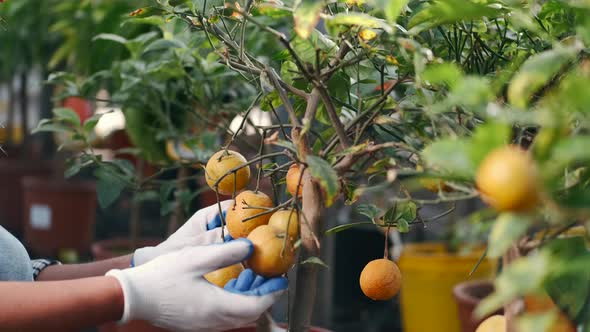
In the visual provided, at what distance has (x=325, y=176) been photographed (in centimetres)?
72

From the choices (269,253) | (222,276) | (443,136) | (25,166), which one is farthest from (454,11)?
(25,166)

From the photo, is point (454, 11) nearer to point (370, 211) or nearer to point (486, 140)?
point (486, 140)

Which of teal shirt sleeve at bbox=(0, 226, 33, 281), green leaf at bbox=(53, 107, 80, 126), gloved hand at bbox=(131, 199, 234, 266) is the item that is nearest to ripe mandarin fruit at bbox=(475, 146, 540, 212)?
gloved hand at bbox=(131, 199, 234, 266)

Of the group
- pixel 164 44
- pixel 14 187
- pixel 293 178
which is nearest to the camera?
pixel 293 178

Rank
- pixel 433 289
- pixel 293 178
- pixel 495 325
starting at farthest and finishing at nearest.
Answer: pixel 433 289, pixel 293 178, pixel 495 325

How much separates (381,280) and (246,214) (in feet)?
0.60

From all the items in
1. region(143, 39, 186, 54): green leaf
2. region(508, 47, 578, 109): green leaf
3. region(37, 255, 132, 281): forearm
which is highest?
region(143, 39, 186, 54): green leaf

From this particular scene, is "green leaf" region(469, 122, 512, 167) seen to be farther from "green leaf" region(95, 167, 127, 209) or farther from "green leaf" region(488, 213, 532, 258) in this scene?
"green leaf" region(95, 167, 127, 209)

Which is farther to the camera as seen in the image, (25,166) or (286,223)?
(25,166)

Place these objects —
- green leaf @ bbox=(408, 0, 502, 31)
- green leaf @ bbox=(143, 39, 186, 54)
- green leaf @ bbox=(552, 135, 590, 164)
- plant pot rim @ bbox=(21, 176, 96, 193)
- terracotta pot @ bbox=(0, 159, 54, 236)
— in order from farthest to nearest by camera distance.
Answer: terracotta pot @ bbox=(0, 159, 54, 236) < plant pot rim @ bbox=(21, 176, 96, 193) < green leaf @ bbox=(143, 39, 186, 54) < green leaf @ bbox=(408, 0, 502, 31) < green leaf @ bbox=(552, 135, 590, 164)

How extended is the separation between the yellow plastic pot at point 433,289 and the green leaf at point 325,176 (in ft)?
5.01

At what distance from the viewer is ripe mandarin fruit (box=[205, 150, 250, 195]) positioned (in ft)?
3.01

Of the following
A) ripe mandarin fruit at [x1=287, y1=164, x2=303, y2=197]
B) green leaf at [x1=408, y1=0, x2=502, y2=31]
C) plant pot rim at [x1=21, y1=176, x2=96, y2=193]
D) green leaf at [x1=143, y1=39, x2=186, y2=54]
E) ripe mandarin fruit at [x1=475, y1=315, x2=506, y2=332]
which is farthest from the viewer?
plant pot rim at [x1=21, y1=176, x2=96, y2=193]

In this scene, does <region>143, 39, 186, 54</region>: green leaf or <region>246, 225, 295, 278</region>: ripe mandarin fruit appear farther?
<region>143, 39, 186, 54</region>: green leaf
